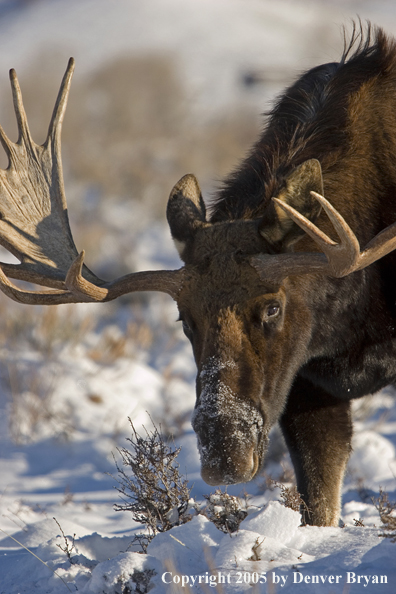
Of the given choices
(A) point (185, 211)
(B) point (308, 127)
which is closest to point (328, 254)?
(A) point (185, 211)

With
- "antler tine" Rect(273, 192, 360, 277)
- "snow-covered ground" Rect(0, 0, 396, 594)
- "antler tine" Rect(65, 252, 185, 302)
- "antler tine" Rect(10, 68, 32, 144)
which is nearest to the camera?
"snow-covered ground" Rect(0, 0, 396, 594)

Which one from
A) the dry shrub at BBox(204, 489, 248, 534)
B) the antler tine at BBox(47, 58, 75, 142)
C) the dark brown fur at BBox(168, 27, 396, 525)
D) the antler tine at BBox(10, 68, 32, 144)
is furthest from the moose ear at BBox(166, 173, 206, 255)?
the dry shrub at BBox(204, 489, 248, 534)

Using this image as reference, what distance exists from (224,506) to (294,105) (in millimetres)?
2330

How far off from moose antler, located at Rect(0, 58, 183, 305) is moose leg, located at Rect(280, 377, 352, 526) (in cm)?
109

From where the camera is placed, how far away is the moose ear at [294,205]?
305 centimetres

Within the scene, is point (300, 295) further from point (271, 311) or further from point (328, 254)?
point (328, 254)

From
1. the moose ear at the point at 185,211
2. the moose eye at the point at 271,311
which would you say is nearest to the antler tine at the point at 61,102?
the moose ear at the point at 185,211

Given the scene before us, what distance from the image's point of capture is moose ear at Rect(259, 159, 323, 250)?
3049 mm

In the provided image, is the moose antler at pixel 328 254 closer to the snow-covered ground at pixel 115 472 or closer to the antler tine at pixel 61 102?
the snow-covered ground at pixel 115 472

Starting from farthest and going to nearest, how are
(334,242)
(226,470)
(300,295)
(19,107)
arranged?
1. (19,107)
2. (300,295)
3. (334,242)
4. (226,470)

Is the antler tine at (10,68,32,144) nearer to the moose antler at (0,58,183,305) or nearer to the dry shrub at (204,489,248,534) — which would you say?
the moose antler at (0,58,183,305)

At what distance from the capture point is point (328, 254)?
2932 millimetres

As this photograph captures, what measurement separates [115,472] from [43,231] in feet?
7.54

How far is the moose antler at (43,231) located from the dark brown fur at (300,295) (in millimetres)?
351
